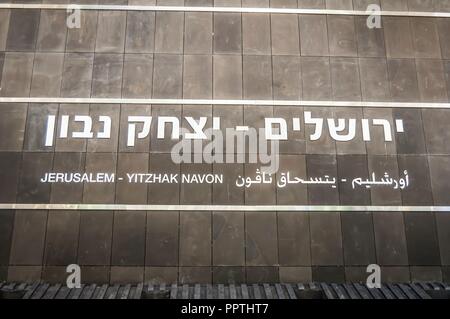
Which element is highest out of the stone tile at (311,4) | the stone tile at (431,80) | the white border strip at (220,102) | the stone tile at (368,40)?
the stone tile at (311,4)

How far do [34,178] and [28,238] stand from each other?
6.88ft

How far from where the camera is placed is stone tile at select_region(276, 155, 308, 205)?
1352cm

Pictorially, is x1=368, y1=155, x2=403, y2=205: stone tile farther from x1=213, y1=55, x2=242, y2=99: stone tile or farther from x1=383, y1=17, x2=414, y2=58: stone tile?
x1=213, y1=55, x2=242, y2=99: stone tile

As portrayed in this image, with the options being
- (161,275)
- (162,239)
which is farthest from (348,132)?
(161,275)

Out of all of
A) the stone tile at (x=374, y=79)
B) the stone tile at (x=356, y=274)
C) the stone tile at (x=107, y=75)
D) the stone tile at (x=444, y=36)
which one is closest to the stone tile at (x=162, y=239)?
the stone tile at (x=107, y=75)

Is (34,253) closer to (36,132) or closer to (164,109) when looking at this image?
(36,132)

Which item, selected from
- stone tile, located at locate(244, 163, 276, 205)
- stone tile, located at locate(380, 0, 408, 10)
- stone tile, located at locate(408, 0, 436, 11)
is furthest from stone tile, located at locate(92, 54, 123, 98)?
stone tile, located at locate(408, 0, 436, 11)

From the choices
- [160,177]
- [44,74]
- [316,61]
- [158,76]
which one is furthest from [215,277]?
[44,74]

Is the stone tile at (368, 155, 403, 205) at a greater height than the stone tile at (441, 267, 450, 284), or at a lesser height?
greater

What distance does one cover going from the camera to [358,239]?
13.2m

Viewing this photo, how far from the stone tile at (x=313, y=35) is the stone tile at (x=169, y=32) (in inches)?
191

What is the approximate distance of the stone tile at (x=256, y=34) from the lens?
48.7 feet

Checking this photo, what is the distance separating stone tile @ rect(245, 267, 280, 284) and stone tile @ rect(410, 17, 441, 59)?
10253 millimetres

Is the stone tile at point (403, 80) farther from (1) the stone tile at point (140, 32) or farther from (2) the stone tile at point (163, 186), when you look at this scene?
(1) the stone tile at point (140, 32)
